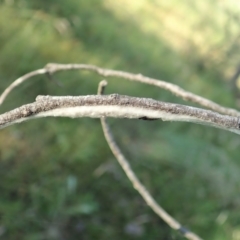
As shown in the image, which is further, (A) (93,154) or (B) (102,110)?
(A) (93,154)

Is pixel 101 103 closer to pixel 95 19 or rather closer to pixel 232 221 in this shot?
pixel 232 221

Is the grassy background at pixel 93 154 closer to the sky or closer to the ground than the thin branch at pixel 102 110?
closer to the sky

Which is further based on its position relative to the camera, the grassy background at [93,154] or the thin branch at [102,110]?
the grassy background at [93,154]

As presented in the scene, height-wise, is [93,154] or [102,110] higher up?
[93,154]

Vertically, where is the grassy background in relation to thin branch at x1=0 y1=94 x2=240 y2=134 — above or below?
above

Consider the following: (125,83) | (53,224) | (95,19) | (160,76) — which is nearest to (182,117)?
(53,224)
